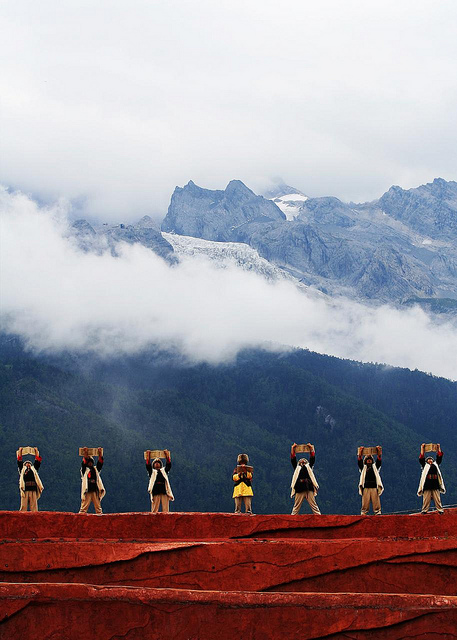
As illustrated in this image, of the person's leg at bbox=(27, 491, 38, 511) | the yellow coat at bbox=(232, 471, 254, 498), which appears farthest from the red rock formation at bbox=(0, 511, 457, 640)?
the person's leg at bbox=(27, 491, 38, 511)

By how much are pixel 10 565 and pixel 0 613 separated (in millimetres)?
2429

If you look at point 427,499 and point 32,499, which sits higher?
point 32,499

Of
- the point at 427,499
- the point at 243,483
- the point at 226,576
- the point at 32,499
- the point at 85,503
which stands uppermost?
the point at 243,483

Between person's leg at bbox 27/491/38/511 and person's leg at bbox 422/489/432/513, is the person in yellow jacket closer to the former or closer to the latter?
person's leg at bbox 422/489/432/513

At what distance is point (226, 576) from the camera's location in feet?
66.2

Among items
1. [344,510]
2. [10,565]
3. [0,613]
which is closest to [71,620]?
Result: [0,613]

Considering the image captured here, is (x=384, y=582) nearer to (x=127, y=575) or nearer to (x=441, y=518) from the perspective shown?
(x=441, y=518)

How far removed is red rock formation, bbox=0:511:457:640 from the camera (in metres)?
17.9

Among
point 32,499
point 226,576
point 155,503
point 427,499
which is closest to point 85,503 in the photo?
point 32,499

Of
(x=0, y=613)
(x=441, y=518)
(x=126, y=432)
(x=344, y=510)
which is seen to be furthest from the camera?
(x=126, y=432)

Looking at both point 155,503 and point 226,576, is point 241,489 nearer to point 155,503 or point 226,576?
point 155,503

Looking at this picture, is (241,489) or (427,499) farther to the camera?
(241,489)

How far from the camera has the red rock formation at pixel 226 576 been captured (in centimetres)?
1791

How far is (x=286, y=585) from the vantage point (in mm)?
20031
